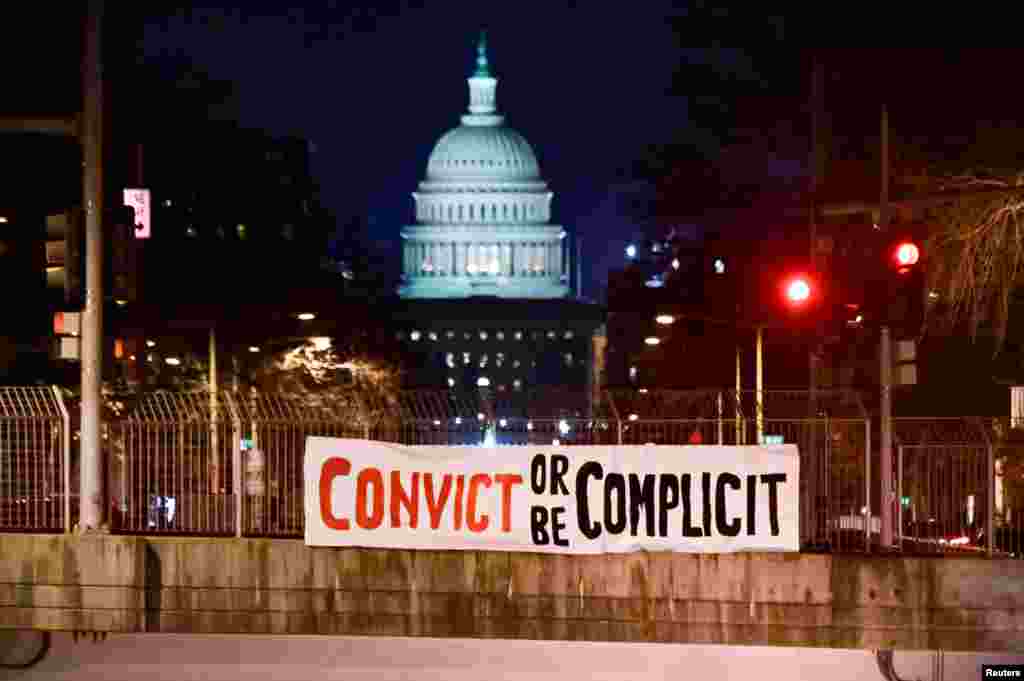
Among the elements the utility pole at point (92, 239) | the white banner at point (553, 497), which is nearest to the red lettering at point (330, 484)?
the white banner at point (553, 497)

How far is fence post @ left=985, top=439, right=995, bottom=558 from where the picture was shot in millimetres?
22891

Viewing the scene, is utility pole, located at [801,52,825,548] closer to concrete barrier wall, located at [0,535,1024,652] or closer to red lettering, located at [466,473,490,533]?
concrete barrier wall, located at [0,535,1024,652]

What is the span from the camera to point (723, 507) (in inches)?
918

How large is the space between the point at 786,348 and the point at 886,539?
33.7 meters

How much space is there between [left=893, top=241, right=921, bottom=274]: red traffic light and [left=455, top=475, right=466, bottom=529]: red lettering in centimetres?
516

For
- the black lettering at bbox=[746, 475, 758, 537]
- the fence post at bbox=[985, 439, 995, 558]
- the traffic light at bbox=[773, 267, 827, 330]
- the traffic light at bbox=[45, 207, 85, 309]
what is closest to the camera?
the traffic light at bbox=[45, 207, 85, 309]

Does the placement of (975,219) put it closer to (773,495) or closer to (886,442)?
(886,442)

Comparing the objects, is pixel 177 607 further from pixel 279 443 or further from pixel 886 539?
pixel 886 539

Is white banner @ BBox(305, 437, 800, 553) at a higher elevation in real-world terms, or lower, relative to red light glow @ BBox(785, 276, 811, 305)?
lower

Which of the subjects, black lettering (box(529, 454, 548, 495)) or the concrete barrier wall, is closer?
the concrete barrier wall

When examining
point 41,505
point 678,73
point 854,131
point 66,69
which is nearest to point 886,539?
point 41,505

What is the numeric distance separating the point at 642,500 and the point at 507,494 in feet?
→ 4.75

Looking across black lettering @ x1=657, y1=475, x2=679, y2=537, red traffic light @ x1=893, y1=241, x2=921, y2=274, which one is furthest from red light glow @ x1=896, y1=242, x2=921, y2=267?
black lettering @ x1=657, y1=475, x2=679, y2=537

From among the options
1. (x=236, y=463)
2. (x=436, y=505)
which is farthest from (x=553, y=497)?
(x=236, y=463)
